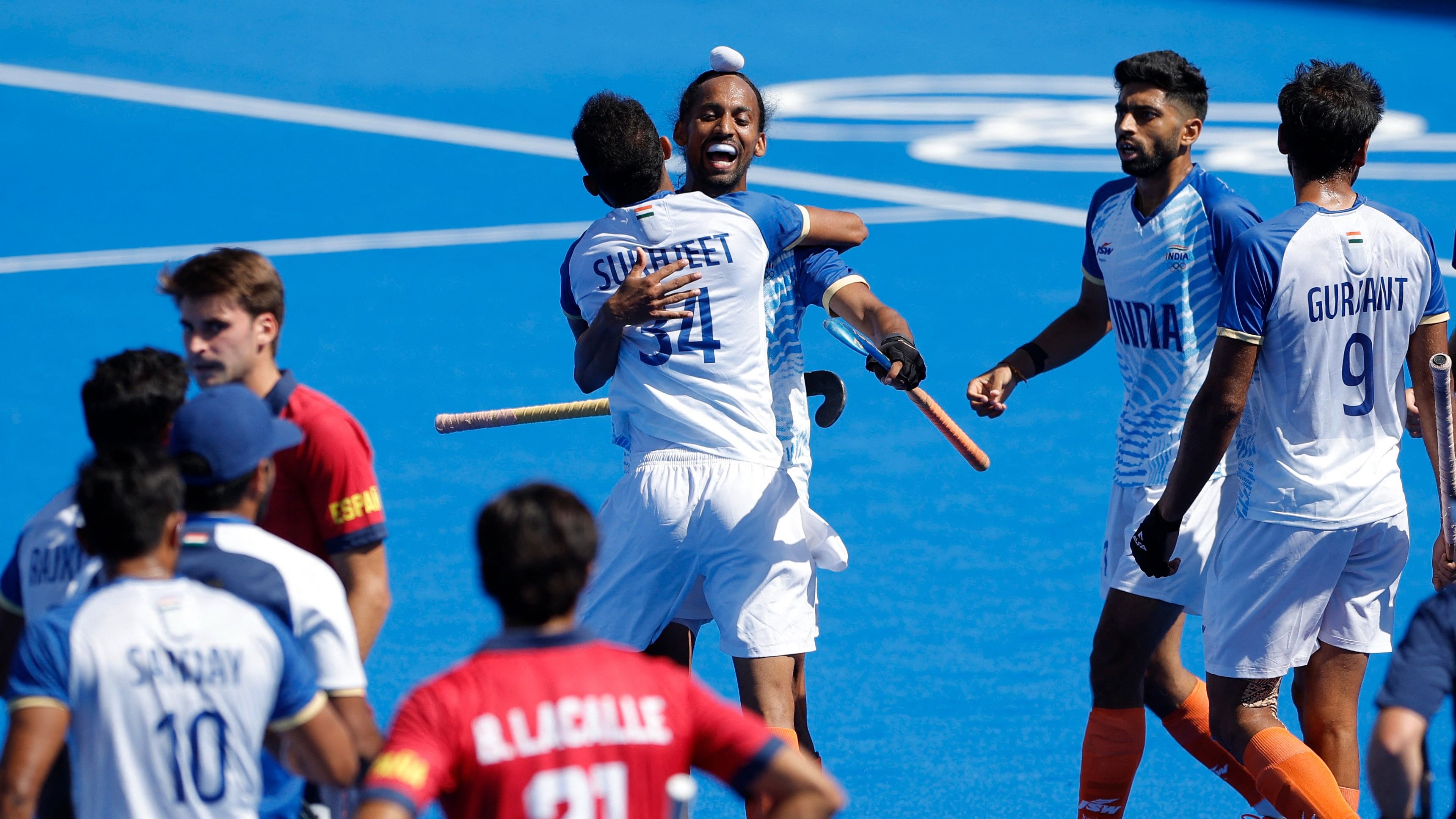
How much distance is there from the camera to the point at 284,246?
14195 mm

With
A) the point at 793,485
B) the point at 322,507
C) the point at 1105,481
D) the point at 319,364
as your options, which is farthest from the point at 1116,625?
the point at 319,364

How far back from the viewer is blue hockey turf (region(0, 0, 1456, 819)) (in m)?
7.42

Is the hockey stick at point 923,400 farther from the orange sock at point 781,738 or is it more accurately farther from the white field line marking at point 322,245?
the white field line marking at point 322,245

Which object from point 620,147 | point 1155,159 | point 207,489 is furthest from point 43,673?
point 1155,159

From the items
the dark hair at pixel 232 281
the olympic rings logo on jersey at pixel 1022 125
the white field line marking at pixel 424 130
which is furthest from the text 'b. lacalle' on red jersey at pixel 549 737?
the olympic rings logo on jersey at pixel 1022 125

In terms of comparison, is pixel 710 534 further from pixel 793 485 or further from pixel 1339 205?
pixel 1339 205

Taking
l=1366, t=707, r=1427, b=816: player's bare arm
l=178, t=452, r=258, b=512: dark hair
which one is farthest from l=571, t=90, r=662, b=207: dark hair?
l=1366, t=707, r=1427, b=816: player's bare arm

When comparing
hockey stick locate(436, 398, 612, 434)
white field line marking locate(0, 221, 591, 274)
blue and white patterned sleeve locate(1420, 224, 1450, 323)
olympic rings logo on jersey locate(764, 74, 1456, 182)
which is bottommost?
hockey stick locate(436, 398, 612, 434)

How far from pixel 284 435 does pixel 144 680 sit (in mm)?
743

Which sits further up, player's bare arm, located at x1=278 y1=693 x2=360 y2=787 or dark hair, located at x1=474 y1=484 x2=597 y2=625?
dark hair, located at x1=474 y1=484 x2=597 y2=625

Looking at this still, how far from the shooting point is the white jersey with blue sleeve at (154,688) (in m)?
3.12

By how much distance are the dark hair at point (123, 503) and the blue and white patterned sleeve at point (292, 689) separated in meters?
0.26

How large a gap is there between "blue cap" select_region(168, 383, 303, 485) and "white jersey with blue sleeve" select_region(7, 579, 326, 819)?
0.34 meters

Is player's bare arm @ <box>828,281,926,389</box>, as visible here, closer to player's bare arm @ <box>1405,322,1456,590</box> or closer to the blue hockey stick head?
the blue hockey stick head
